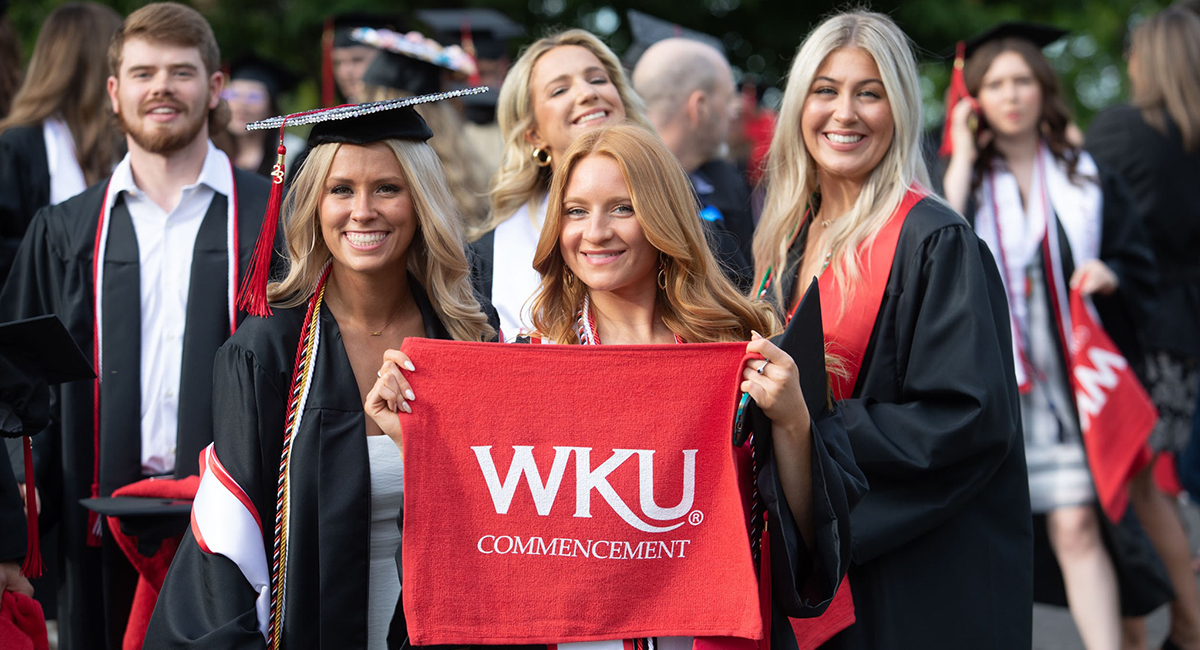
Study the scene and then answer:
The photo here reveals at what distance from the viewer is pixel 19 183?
4488 mm

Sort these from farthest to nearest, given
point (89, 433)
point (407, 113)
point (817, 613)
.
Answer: point (89, 433)
point (407, 113)
point (817, 613)

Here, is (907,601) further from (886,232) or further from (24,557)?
(24,557)

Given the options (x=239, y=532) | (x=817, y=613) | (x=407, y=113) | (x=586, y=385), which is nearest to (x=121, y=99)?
(x=407, y=113)

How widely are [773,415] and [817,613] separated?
0.50 meters

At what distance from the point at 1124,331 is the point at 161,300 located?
12.8 ft

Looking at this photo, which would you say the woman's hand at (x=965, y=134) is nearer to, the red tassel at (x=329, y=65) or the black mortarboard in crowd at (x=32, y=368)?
the black mortarboard in crowd at (x=32, y=368)

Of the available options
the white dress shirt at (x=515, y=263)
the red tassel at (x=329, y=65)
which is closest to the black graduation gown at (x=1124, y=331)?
the white dress shirt at (x=515, y=263)

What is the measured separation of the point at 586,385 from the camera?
2496mm

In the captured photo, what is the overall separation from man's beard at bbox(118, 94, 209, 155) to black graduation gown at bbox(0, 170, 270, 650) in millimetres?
206

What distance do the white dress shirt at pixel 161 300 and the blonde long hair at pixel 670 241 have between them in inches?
54.6

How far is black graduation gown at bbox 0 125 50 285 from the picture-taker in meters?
4.44

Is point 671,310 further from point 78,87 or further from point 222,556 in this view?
point 78,87

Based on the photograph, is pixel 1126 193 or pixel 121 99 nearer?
pixel 121 99

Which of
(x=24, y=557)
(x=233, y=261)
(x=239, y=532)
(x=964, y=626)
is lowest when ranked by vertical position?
(x=964, y=626)
